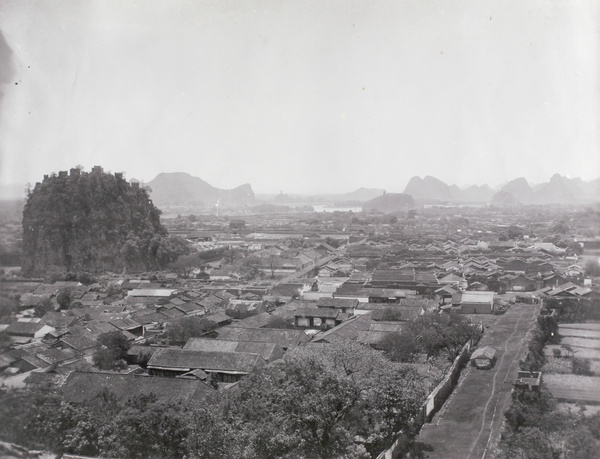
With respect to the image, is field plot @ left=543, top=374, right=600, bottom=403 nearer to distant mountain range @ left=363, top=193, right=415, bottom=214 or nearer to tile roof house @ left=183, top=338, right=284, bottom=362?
tile roof house @ left=183, top=338, right=284, bottom=362

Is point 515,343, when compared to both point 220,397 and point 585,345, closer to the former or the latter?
point 585,345

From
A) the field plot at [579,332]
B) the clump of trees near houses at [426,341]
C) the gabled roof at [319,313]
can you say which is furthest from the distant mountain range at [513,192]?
the clump of trees near houses at [426,341]

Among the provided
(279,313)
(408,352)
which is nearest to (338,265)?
(279,313)

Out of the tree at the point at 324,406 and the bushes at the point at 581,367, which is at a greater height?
the tree at the point at 324,406

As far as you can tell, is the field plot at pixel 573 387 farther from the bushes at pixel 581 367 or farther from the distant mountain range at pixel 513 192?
the distant mountain range at pixel 513 192

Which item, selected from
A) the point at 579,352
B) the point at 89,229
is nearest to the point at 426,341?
the point at 579,352

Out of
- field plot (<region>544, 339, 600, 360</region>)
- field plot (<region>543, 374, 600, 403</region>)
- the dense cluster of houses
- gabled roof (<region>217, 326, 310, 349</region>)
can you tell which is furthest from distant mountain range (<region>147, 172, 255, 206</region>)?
field plot (<region>543, 374, 600, 403</region>)
